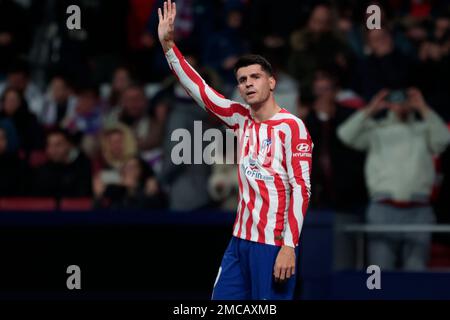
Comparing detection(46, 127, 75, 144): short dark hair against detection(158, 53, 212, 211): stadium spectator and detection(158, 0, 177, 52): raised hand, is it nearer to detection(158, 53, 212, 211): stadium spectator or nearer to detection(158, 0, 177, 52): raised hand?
detection(158, 53, 212, 211): stadium spectator

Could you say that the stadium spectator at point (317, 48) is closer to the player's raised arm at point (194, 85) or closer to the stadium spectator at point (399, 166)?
the stadium spectator at point (399, 166)

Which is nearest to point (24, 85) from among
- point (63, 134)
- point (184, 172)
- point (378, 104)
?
point (63, 134)

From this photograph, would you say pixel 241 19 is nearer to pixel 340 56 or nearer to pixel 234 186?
pixel 340 56

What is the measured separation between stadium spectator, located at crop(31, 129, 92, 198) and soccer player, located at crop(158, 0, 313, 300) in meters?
4.35

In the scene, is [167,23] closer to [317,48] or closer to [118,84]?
[317,48]

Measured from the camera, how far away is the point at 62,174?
11031 millimetres

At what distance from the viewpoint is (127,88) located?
12430 millimetres

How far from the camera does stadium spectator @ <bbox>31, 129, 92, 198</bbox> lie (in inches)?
431

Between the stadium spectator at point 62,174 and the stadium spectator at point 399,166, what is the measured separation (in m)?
2.60

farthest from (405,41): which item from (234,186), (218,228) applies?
(218,228)

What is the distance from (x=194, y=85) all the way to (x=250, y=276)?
1.28 meters

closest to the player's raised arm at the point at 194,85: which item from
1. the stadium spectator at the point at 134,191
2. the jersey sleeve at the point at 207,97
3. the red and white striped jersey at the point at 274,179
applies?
the jersey sleeve at the point at 207,97

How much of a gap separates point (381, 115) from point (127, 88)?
3232mm
